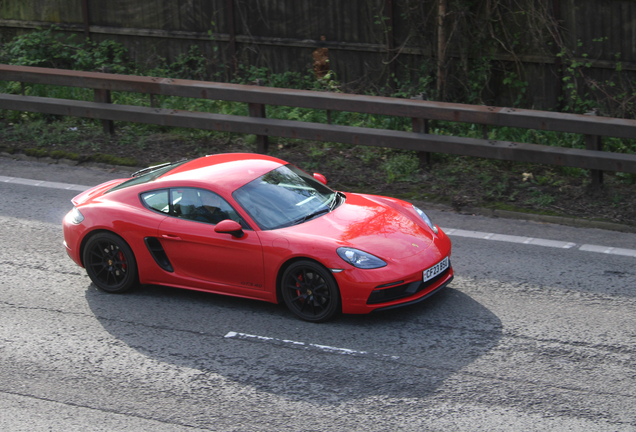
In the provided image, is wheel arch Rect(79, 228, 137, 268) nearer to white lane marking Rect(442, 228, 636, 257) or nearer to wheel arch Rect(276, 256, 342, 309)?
wheel arch Rect(276, 256, 342, 309)

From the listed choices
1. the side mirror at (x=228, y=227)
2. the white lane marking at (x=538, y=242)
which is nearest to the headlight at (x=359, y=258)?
the side mirror at (x=228, y=227)

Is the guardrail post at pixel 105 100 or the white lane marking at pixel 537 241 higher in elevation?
the guardrail post at pixel 105 100

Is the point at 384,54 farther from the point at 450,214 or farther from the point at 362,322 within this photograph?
the point at 362,322

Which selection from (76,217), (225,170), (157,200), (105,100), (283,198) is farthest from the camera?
(105,100)

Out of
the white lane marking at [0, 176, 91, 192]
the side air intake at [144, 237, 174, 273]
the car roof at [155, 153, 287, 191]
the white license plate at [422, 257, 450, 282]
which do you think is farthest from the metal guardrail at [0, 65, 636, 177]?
the side air intake at [144, 237, 174, 273]

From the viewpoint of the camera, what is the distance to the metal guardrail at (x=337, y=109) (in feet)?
31.0

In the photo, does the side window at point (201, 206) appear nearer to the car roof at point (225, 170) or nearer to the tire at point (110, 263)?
the car roof at point (225, 170)

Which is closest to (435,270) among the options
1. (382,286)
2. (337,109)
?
(382,286)

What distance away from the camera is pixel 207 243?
23.1ft

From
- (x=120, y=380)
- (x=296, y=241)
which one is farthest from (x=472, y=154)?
(x=120, y=380)

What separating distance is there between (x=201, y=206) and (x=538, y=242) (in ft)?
12.4

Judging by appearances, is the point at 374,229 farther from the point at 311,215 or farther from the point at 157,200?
the point at 157,200

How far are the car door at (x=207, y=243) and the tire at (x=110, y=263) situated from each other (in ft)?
1.48

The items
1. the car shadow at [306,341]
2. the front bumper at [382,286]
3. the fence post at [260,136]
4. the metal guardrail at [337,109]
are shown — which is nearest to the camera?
the car shadow at [306,341]
